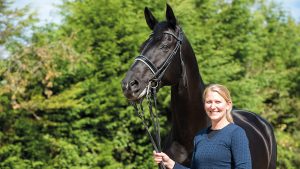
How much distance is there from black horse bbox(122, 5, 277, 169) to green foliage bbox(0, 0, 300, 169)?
469cm

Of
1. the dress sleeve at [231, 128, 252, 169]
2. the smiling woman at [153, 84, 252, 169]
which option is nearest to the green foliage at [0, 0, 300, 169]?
the smiling woman at [153, 84, 252, 169]

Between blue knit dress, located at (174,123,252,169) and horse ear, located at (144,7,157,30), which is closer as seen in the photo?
blue knit dress, located at (174,123,252,169)

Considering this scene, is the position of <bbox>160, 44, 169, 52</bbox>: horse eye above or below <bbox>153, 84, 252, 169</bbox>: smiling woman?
above

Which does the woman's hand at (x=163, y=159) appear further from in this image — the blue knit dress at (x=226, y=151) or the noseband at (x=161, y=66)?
the noseband at (x=161, y=66)

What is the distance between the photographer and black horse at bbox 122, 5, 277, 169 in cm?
344

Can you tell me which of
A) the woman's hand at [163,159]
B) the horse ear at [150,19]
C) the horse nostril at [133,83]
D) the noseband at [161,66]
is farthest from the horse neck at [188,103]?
the woman's hand at [163,159]

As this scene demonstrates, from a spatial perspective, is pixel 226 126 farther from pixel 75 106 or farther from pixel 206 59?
pixel 206 59

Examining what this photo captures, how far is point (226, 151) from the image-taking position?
8.24 feet

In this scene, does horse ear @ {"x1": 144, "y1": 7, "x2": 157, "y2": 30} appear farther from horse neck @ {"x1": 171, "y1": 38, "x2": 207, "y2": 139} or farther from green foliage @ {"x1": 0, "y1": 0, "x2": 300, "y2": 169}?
green foliage @ {"x1": 0, "y1": 0, "x2": 300, "y2": 169}

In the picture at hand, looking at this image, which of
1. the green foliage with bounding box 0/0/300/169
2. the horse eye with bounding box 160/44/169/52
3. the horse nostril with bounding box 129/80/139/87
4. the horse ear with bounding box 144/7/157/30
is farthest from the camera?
the green foliage with bounding box 0/0/300/169

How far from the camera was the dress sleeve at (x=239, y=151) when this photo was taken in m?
2.46

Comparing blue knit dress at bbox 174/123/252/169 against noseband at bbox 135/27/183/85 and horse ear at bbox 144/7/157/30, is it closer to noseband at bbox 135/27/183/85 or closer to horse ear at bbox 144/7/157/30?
noseband at bbox 135/27/183/85

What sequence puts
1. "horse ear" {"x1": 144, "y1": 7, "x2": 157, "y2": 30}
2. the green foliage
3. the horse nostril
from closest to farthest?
the horse nostril, "horse ear" {"x1": 144, "y1": 7, "x2": 157, "y2": 30}, the green foliage

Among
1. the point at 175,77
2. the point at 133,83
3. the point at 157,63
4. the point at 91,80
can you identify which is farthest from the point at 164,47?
the point at 91,80
